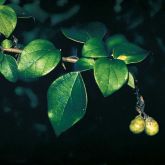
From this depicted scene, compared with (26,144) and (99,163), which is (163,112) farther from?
(26,144)

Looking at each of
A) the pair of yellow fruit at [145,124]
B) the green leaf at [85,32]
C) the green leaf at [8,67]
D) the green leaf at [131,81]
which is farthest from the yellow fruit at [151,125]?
the green leaf at [8,67]

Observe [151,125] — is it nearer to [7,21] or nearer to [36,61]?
[36,61]

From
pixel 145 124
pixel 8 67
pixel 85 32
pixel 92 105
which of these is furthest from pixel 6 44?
pixel 92 105

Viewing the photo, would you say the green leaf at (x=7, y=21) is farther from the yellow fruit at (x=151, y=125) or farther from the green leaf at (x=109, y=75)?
the yellow fruit at (x=151, y=125)

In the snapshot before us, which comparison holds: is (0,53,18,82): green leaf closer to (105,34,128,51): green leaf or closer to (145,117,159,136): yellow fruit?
(105,34,128,51): green leaf

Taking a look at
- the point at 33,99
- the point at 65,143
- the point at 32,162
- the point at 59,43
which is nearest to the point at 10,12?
the point at 59,43

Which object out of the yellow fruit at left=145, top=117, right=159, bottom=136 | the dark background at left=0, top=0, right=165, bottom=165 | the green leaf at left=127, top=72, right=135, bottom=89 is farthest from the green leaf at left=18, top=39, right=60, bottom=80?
the dark background at left=0, top=0, right=165, bottom=165
